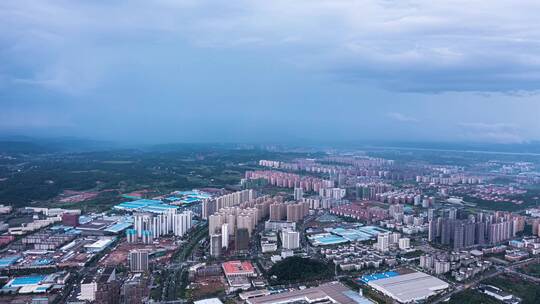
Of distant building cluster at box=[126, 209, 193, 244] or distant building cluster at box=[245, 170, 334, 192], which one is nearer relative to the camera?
distant building cluster at box=[126, 209, 193, 244]

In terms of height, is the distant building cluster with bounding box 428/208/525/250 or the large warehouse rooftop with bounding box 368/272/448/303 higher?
the distant building cluster with bounding box 428/208/525/250

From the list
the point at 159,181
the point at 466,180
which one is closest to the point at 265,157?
the point at 159,181

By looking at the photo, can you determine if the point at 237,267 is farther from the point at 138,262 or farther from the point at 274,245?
the point at 138,262

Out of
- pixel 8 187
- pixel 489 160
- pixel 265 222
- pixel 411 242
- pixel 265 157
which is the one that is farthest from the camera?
pixel 265 157

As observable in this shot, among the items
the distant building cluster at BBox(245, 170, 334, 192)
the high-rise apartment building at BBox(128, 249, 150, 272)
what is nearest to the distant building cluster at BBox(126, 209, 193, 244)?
the high-rise apartment building at BBox(128, 249, 150, 272)

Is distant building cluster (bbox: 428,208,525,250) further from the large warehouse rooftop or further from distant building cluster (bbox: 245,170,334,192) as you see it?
distant building cluster (bbox: 245,170,334,192)

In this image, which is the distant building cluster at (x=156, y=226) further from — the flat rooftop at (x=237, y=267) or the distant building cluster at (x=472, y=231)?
the distant building cluster at (x=472, y=231)

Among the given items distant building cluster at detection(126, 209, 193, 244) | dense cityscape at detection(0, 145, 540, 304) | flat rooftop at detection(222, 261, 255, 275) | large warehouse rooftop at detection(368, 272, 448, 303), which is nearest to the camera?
large warehouse rooftop at detection(368, 272, 448, 303)

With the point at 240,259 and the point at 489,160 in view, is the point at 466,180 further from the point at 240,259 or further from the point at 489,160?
the point at 240,259
